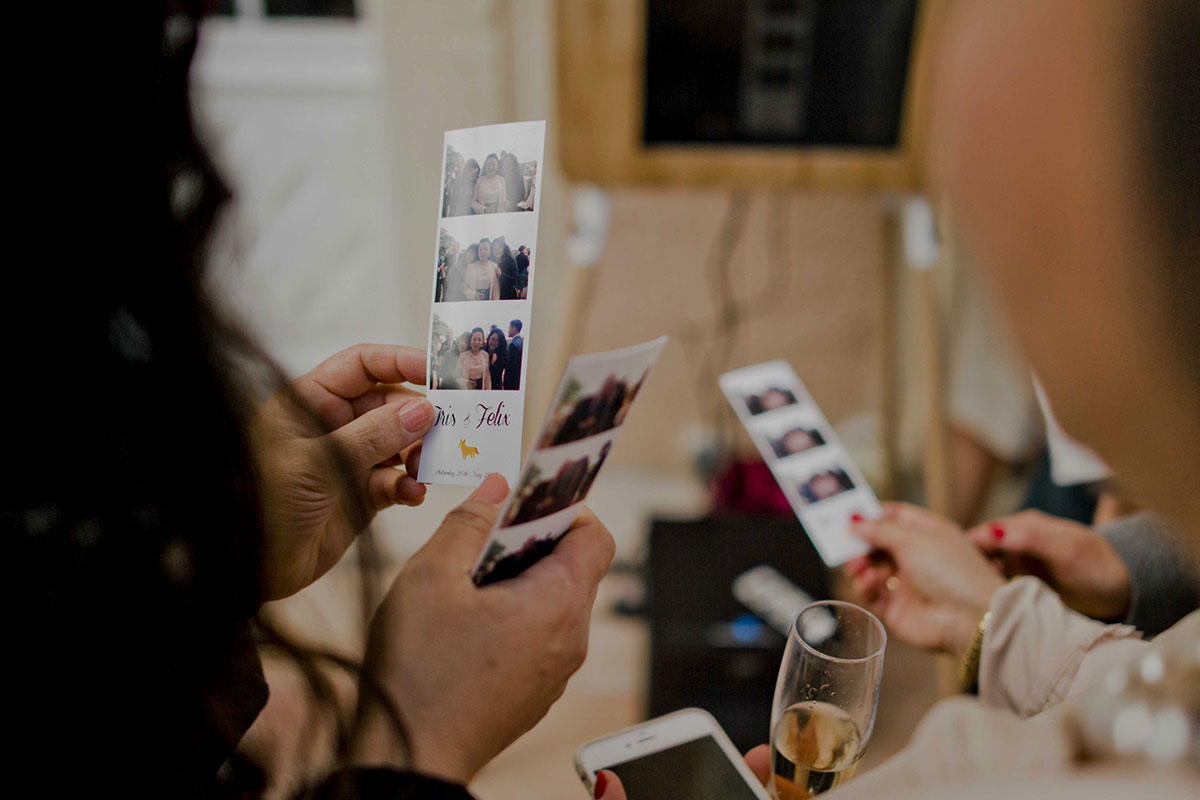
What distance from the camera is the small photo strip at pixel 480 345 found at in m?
0.56

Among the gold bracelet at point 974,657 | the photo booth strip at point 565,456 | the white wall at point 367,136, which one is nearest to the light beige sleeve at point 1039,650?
the gold bracelet at point 974,657

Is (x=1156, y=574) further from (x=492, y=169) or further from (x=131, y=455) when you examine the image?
(x=131, y=455)

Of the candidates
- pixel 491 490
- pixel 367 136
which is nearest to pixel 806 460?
pixel 491 490

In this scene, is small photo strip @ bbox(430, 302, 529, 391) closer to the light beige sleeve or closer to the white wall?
the light beige sleeve

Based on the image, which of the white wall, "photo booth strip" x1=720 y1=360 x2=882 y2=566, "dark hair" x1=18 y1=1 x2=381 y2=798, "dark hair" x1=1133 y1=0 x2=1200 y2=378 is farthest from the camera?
the white wall

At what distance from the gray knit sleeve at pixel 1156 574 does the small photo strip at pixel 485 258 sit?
69cm

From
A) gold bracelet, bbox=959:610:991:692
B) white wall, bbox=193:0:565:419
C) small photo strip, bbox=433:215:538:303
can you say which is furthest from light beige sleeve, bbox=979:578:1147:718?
white wall, bbox=193:0:565:419

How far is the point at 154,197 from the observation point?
48 centimetres

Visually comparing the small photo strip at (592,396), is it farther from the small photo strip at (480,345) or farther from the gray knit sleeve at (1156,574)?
the gray knit sleeve at (1156,574)

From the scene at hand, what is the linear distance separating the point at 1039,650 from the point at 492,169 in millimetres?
590

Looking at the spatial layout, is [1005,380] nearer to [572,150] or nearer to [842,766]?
[572,150]

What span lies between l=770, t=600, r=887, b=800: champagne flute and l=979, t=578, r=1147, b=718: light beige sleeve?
0.11 meters

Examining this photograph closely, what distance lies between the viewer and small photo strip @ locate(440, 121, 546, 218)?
536 mm

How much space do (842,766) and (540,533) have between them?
0.32 metres
